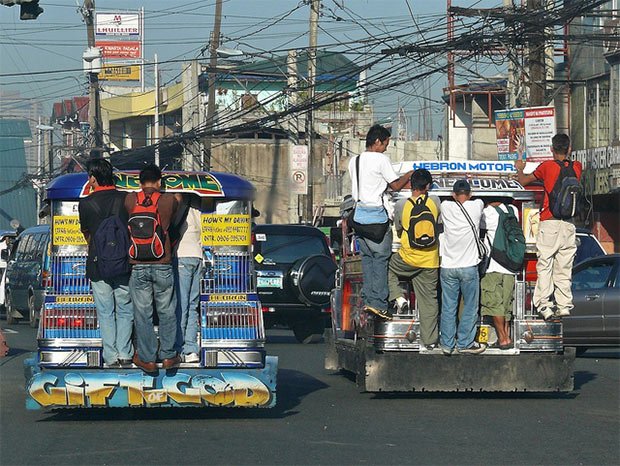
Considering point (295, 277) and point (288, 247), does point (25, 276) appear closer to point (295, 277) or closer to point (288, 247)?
point (288, 247)

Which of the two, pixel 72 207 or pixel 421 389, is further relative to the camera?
pixel 421 389

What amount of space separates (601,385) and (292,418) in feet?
15.0

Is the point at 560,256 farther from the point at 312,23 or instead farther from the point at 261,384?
the point at 312,23

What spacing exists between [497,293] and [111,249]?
13.6 feet

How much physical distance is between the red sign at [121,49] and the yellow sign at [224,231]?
85.7m

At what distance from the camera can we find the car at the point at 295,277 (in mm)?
19719

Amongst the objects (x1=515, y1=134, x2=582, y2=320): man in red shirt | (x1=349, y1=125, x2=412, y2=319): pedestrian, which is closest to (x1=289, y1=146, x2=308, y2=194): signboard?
(x1=515, y1=134, x2=582, y2=320): man in red shirt

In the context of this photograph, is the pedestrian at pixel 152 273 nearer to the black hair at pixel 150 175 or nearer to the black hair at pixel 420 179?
the black hair at pixel 150 175

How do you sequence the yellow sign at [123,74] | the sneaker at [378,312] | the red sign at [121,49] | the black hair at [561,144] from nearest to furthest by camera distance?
the sneaker at [378,312] < the black hair at [561,144] < the yellow sign at [123,74] < the red sign at [121,49]

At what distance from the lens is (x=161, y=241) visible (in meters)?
10.5

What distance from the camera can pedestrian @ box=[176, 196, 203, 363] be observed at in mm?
10991

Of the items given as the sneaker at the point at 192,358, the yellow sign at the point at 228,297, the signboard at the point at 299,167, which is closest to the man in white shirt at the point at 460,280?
the yellow sign at the point at 228,297

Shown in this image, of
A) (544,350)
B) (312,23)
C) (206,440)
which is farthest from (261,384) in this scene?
(312,23)

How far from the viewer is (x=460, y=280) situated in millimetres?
12391
